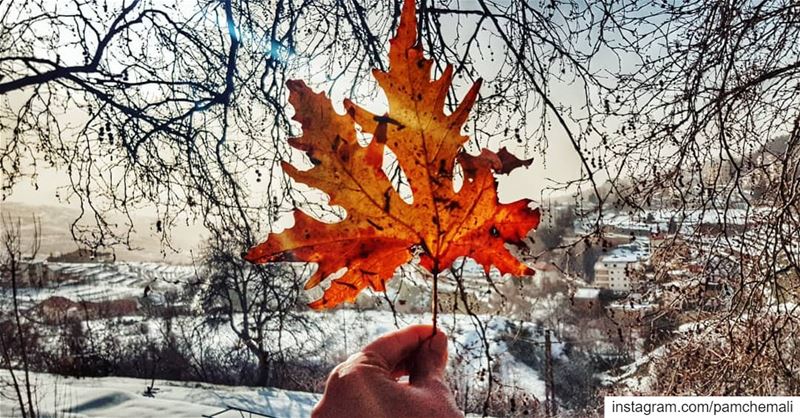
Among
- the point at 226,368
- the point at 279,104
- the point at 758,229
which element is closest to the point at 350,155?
the point at 279,104

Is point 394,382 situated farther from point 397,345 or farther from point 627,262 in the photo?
point 627,262

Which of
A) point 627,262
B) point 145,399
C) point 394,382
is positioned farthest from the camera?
point 145,399

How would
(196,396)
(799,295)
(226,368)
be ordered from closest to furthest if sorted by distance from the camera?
(799,295) < (196,396) < (226,368)

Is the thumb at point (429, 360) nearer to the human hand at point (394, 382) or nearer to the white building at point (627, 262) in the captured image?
the human hand at point (394, 382)

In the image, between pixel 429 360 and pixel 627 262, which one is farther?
pixel 627 262

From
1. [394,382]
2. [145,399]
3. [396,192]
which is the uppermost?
[396,192]

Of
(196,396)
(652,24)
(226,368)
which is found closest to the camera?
(652,24)

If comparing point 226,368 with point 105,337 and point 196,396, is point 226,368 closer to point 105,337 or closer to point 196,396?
point 196,396

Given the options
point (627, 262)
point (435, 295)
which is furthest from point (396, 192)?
point (627, 262)
